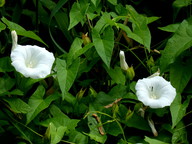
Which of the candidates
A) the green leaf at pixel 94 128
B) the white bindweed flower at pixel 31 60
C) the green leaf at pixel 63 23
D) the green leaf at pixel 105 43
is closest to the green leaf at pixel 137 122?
the green leaf at pixel 94 128

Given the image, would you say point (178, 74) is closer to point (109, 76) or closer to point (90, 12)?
point (109, 76)

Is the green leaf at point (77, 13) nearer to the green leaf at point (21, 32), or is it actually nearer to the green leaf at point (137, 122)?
the green leaf at point (21, 32)

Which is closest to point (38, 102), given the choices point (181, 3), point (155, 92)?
point (155, 92)

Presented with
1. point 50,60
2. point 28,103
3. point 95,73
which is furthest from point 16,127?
point 95,73

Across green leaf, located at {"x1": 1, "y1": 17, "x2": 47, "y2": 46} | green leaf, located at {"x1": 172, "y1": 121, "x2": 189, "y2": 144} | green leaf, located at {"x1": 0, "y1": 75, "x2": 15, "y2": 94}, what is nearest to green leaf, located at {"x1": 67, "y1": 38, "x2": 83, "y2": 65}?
green leaf, located at {"x1": 1, "y1": 17, "x2": 47, "y2": 46}

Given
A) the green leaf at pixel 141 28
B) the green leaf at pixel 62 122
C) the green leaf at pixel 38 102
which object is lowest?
the green leaf at pixel 62 122

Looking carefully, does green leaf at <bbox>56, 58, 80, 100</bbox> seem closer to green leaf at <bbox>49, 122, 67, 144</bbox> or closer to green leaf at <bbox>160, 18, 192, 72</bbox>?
green leaf at <bbox>49, 122, 67, 144</bbox>
